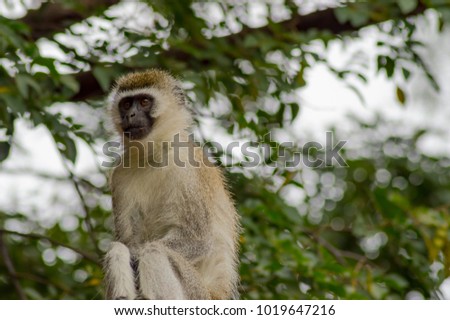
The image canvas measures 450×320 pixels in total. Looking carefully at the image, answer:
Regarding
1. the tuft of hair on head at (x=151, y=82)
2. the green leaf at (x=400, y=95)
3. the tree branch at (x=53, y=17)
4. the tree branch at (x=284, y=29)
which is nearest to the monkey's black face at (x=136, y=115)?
the tuft of hair on head at (x=151, y=82)

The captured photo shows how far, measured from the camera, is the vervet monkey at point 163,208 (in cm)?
590

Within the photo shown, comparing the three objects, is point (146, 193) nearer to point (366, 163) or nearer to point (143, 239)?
point (143, 239)

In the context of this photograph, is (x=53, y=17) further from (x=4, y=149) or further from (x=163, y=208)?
(x=163, y=208)

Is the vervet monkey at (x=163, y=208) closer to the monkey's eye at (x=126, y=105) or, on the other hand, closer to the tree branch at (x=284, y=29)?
the monkey's eye at (x=126, y=105)

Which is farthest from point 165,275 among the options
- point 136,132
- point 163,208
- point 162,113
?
point 162,113

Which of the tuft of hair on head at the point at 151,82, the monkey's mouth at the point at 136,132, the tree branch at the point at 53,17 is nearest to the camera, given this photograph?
the monkey's mouth at the point at 136,132

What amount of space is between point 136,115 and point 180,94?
0.66m

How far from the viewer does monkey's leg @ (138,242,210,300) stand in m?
5.85

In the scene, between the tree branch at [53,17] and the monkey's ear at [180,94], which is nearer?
the monkey's ear at [180,94]

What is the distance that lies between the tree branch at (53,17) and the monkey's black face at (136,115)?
3.91 ft

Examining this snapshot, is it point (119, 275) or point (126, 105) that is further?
point (126, 105)

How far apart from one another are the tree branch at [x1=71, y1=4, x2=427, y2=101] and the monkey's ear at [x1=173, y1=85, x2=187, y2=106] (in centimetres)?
59

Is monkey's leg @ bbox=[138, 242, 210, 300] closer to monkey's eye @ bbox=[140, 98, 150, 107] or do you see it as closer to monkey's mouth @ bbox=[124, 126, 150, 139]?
monkey's mouth @ bbox=[124, 126, 150, 139]

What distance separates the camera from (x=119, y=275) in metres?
5.75
